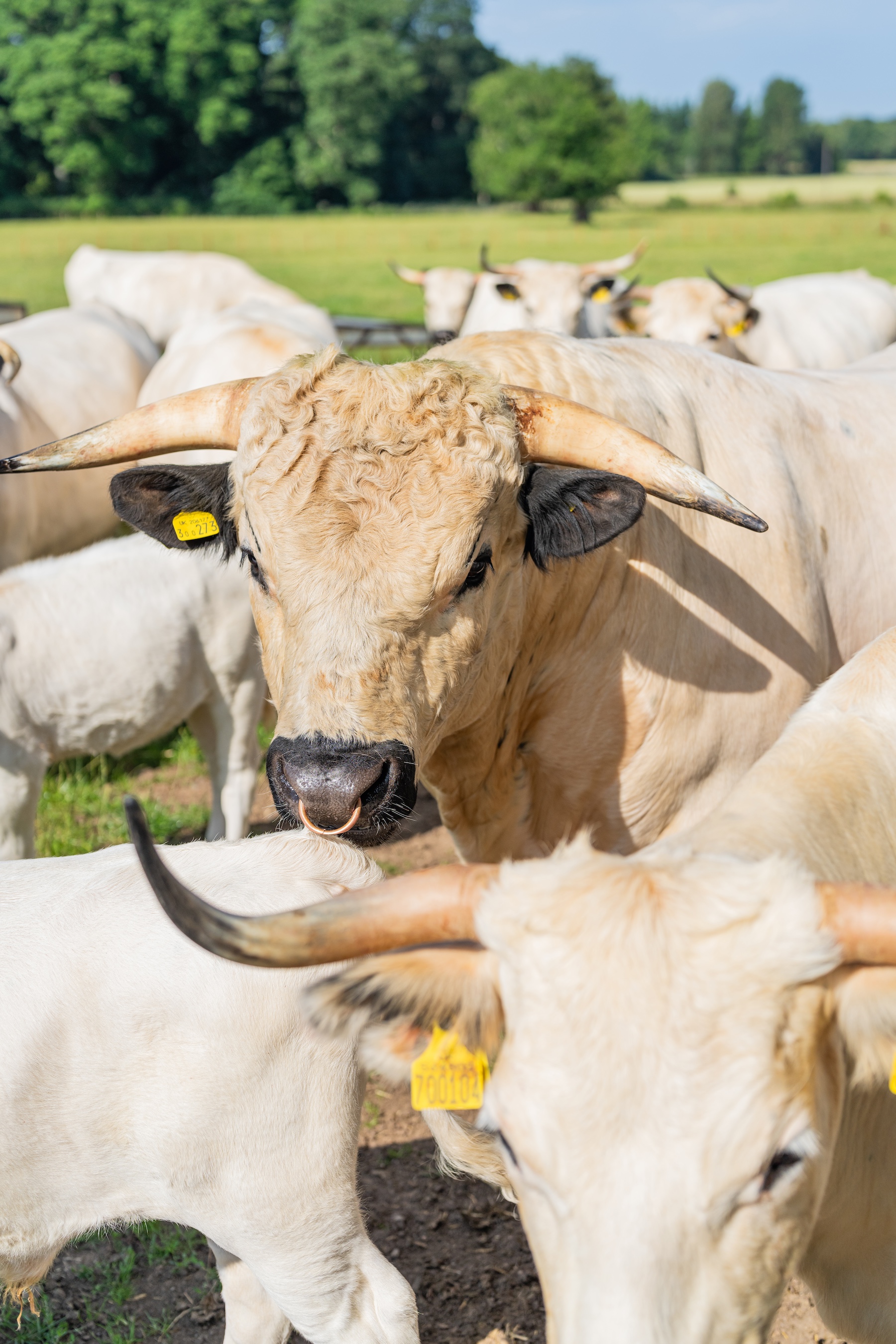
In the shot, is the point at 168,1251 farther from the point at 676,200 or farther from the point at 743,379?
the point at 676,200

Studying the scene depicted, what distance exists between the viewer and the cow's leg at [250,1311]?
9.55ft

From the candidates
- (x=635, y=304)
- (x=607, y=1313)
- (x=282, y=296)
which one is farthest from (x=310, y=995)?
(x=635, y=304)

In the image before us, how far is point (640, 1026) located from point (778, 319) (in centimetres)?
1173

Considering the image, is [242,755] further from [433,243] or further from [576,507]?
[433,243]

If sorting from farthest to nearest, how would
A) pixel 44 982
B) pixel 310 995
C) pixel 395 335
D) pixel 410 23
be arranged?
pixel 410 23 < pixel 395 335 < pixel 44 982 < pixel 310 995

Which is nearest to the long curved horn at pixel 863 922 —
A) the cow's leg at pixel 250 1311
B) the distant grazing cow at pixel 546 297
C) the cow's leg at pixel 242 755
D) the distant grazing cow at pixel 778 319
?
the cow's leg at pixel 250 1311

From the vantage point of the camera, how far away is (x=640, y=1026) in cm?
166

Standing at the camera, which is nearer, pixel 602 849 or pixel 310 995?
pixel 310 995

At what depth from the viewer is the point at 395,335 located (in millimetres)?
18000

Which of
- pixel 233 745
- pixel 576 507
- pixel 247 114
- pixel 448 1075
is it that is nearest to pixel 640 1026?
pixel 448 1075

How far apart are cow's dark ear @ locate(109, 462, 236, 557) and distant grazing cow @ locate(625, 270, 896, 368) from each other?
7.78m

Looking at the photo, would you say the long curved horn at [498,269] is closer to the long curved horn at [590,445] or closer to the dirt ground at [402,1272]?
the long curved horn at [590,445]

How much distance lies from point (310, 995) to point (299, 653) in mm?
1022

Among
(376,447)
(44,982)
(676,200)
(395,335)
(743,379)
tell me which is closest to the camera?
(44,982)
